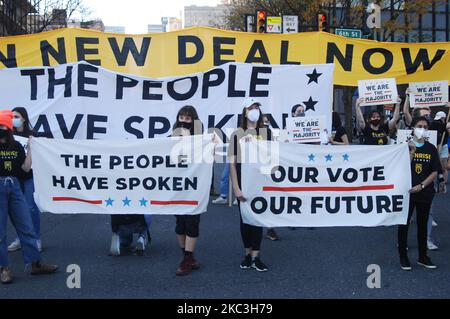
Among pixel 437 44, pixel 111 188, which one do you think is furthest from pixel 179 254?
pixel 437 44

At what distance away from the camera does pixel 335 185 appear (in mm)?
6133

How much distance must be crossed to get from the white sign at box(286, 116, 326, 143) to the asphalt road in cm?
126

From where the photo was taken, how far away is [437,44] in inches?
326

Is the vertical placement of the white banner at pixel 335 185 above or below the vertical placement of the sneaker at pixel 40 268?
above

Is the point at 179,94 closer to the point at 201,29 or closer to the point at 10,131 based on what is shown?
the point at 201,29

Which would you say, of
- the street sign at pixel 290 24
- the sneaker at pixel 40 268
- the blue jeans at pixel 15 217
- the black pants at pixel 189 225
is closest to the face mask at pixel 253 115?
the black pants at pixel 189 225

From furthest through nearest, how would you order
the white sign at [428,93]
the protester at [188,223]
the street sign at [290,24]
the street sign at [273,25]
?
the street sign at [273,25], the street sign at [290,24], the white sign at [428,93], the protester at [188,223]

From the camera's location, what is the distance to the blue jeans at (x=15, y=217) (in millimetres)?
5664

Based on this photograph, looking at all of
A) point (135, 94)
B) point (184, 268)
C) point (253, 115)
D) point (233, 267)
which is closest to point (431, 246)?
point (233, 267)

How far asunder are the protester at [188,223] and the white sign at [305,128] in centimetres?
187

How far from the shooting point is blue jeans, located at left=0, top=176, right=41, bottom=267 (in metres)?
5.66

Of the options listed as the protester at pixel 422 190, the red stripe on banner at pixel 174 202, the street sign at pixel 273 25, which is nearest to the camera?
the protester at pixel 422 190

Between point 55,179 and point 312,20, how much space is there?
2178cm

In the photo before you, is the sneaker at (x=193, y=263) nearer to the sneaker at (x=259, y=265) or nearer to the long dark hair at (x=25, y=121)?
the sneaker at (x=259, y=265)
